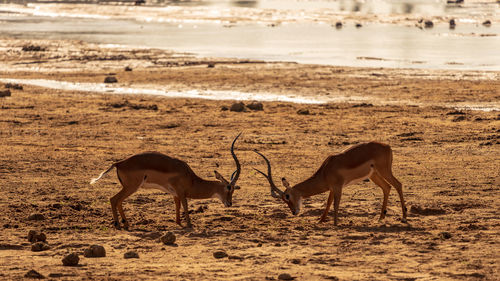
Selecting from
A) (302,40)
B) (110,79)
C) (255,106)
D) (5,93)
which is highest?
→ (255,106)

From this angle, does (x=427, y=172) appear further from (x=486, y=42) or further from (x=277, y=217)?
(x=486, y=42)

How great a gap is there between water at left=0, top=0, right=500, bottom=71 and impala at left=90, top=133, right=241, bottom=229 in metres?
24.2

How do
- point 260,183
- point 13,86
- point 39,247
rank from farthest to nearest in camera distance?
1. point 13,86
2. point 260,183
3. point 39,247

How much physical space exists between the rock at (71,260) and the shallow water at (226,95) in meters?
16.8

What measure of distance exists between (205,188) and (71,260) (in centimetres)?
298

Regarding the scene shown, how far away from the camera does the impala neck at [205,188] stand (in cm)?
1195

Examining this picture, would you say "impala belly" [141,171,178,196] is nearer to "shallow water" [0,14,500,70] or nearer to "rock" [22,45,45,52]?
"shallow water" [0,14,500,70]

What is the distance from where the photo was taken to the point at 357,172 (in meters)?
11.9

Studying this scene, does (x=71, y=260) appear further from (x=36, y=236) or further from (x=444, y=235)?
(x=444, y=235)

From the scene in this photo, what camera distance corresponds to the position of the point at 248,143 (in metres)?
19.2

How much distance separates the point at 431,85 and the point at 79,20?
159 ft

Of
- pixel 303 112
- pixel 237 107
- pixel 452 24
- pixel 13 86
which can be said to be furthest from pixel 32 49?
pixel 452 24

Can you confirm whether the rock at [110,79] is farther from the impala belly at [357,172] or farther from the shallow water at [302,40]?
the impala belly at [357,172]

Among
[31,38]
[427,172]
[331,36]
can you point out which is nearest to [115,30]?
[31,38]
